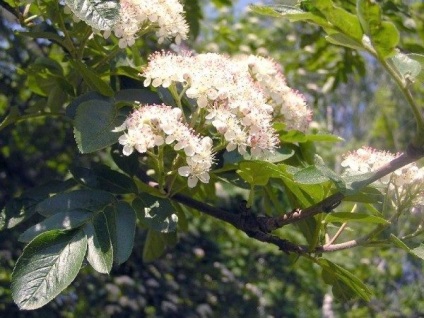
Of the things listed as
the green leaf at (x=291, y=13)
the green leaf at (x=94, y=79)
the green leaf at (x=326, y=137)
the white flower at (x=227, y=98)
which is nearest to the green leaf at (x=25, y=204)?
the green leaf at (x=94, y=79)

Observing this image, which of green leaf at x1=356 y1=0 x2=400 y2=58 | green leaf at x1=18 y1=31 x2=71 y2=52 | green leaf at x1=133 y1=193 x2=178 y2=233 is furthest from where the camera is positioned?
green leaf at x1=18 y1=31 x2=71 y2=52

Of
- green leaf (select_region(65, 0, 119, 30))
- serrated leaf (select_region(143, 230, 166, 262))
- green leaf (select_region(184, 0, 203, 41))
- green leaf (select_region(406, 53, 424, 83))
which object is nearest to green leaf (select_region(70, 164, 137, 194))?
green leaf (select_region(65, 0, 119, 30))

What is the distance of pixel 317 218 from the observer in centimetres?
107

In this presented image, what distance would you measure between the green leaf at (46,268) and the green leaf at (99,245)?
14mm

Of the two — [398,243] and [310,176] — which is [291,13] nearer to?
[310,176]

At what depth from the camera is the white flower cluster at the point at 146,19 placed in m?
1.13

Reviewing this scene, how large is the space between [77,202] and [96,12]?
0.86ft

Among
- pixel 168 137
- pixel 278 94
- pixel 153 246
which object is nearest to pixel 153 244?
pixel 153 246

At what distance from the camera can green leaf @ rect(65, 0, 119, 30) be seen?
1.03m

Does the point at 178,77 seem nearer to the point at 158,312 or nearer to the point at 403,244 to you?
the point at 403,244

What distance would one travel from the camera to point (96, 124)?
1.04 metres

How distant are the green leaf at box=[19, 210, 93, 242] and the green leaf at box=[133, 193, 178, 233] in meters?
0.10

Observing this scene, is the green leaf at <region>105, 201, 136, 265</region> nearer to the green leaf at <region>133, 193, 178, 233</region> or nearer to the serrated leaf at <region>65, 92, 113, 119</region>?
the green leaf at <region>133, 193, 178, 233</region>

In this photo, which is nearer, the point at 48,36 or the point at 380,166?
the point at 380,166
